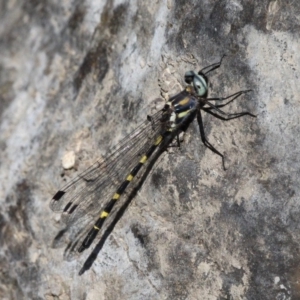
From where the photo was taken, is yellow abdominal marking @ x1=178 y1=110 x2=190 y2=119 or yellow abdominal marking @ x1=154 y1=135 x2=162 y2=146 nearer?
yellow abdominal marking @ x1=178 y1=110 x2=190 y2=119

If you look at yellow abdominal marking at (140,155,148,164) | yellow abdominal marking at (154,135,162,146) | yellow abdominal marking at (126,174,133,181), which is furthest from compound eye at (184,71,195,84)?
yellow abdominal marking at (126,174,133,181)

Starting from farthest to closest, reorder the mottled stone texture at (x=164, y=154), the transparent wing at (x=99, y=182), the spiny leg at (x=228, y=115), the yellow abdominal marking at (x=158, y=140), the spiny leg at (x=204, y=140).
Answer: the transparent wing at (x=99, y=182)
the yellow abdominal marking at (x=158, y=140)
the spiny leg at (x=204, y=140)
the spiny leg at (x=228, y=115)
the mottled stone texture at (x=164, y=154)

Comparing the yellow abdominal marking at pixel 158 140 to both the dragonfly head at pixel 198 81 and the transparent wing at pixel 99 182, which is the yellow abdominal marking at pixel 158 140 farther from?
the dragonfly head at pixel 198 81

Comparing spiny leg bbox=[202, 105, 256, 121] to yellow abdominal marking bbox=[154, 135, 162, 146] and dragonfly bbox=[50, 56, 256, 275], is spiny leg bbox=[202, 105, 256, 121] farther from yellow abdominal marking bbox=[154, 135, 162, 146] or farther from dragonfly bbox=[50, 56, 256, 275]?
yellow abdominal marking bbox=[154, 135, 162, 146]

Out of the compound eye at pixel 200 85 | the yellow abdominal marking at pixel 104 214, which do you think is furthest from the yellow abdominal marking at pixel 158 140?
the yellow abdominal marking at pixel 104 214

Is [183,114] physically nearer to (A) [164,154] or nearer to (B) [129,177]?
(A) [164,154]

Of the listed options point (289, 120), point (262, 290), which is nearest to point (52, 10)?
point (289, 120)

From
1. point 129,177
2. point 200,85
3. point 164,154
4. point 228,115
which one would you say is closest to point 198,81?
point 200,85
